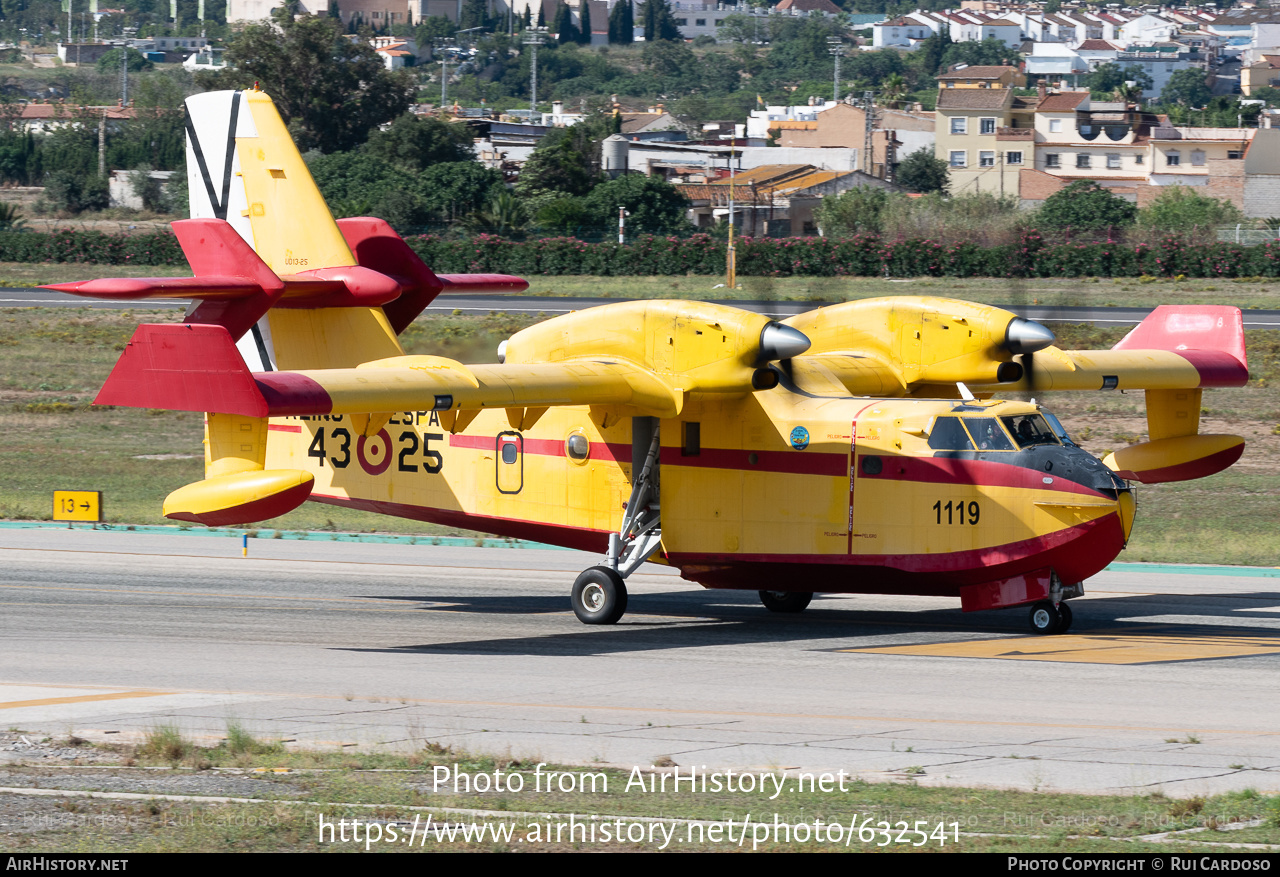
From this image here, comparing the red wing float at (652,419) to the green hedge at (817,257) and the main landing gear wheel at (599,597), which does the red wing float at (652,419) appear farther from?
the green hedge at (817,257)

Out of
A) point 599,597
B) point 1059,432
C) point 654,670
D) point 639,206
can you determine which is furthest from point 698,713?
point 639,206

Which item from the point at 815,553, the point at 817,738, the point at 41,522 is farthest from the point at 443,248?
the point at 817,738

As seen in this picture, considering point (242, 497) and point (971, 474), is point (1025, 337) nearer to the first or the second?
point (971, 474)

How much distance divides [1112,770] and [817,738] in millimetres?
2870

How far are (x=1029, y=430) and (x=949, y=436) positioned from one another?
3.47 ft

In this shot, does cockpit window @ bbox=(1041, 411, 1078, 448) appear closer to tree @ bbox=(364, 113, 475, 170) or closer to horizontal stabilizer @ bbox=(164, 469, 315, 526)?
horizontal stabilizer @ bbox=(164, 469, 315, 526)

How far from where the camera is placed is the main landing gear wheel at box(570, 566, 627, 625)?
74.4 feet

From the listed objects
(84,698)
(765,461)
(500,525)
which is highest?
(765,461)

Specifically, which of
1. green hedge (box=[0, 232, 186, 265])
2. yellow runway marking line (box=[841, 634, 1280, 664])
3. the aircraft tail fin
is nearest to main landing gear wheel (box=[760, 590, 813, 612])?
yellow runway marking line (box=[841, 634, 1280, 664])

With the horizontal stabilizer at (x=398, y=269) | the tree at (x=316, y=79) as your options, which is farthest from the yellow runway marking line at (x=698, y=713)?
the tree at (x=316, y=79)

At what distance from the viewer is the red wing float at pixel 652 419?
64.7 ft

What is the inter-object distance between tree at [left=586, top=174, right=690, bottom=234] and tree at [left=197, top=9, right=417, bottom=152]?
31839 millimetres

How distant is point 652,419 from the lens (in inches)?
898
